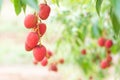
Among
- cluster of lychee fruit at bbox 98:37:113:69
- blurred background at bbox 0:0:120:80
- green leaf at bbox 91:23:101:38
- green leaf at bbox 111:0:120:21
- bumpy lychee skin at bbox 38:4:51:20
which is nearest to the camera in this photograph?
green leaf at bbox 111:0:120:21

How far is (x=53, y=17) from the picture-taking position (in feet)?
8.04

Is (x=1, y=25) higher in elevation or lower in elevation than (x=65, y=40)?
higher

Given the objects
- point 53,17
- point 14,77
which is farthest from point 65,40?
point 14,77

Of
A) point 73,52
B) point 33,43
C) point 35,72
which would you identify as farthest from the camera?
point 35,72

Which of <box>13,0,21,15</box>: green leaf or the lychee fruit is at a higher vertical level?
<box>13,0,21,15</box>: green leaf

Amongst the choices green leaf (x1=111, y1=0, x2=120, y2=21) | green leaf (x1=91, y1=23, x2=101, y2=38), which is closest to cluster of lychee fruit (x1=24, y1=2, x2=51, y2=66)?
green leaf (x1=111, y1=0, x2=120, y2=21)

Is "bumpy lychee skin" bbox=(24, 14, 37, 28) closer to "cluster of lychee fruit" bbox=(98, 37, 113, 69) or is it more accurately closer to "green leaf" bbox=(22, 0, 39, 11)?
"green leaf" bbox=(22, 0, 39, 11)

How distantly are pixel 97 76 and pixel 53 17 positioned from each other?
128cm

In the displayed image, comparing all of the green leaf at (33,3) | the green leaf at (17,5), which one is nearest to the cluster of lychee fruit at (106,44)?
the green leaf at (17,5)

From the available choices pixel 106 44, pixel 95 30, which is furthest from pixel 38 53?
pixel 95 30

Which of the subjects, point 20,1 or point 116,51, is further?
point 116,51

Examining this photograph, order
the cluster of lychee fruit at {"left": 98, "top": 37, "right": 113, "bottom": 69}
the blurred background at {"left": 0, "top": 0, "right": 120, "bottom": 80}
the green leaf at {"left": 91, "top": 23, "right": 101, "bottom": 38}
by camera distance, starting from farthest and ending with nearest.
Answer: the green leaf at {"left": 91, "top": 23, "right": 101, "bottom": 38}
the cluster of lychee fruit at {"left": 98, "top": 37, "right": 113, "bottom": 69}
the blurred background at {"left": 0, "top": 0, "right": 120, "bottom": 80}

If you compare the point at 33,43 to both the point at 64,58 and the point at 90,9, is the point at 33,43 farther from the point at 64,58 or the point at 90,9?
the point at 64,58

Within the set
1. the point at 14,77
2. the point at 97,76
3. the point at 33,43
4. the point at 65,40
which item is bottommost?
the point at 33,43
